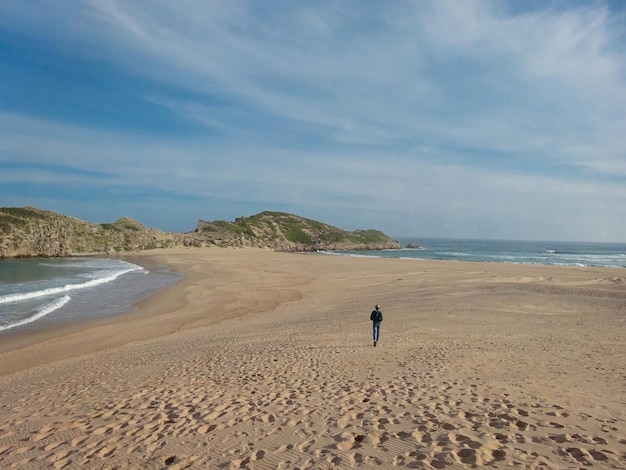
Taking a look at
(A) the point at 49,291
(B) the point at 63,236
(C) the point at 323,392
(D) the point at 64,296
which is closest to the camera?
(C) the point at 323,392

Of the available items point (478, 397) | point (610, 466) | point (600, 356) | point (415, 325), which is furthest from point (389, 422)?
point (415, 325)

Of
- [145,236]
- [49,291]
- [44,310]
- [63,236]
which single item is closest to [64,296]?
[49,291]

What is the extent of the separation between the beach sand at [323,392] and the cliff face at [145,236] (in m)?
71.1

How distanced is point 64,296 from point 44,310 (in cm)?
525

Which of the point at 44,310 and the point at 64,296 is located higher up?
the point at 64,296

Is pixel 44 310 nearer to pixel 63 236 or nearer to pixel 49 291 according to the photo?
pixel 49 291

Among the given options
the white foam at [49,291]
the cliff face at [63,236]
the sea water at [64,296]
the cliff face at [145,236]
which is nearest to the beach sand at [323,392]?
the sea water at [64,296]

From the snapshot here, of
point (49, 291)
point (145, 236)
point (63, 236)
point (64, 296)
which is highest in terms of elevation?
point (145, 236)

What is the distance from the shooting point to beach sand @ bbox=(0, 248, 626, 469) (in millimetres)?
6414

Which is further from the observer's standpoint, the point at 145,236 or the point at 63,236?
the point at 145,236

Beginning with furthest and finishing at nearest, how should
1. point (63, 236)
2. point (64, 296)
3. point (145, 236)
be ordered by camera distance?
point (145, 236) → point (63, 236) → point (64, 296)

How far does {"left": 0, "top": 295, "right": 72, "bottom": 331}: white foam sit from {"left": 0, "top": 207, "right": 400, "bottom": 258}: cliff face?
57.4m

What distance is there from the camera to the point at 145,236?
99.6 meters

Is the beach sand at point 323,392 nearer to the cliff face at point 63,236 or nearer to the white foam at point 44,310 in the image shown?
the white foam at point 44,310
